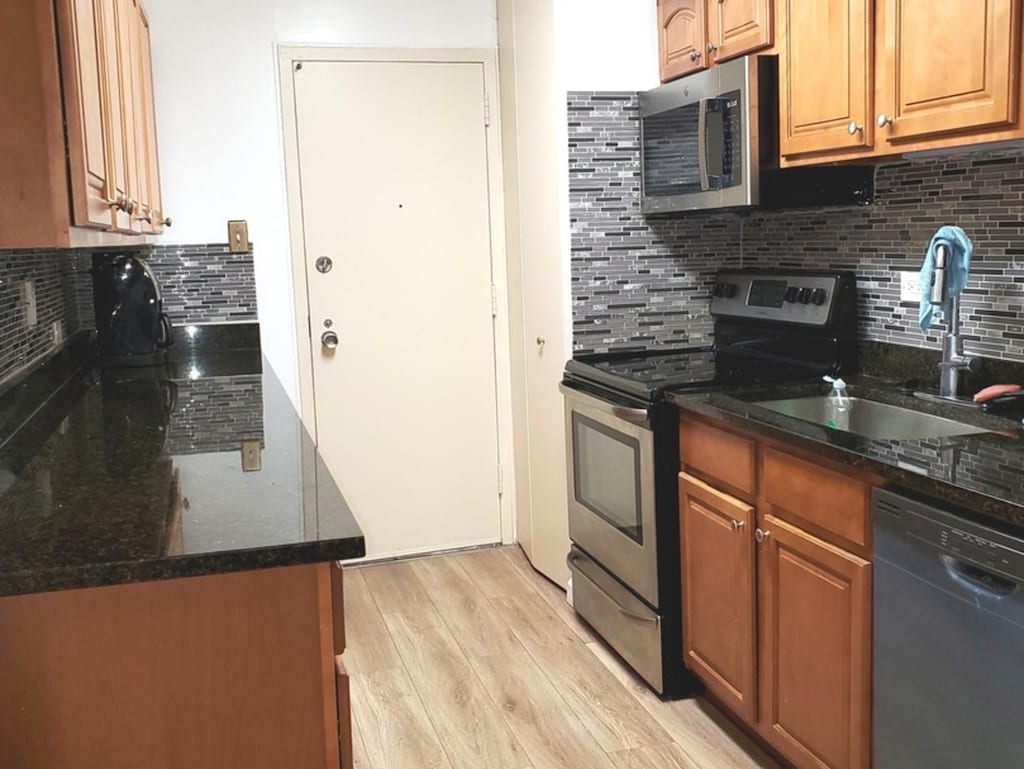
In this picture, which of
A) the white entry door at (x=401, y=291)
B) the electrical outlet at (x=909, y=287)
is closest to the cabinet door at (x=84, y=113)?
the white entry door at (x=401, y=291)

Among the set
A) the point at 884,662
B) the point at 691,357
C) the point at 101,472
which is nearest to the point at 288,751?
the point at 101,472

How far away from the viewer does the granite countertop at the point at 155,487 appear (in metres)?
1.22

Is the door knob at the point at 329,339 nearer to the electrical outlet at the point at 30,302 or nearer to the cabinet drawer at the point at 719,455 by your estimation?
the electrical outlet at the point at 30,302

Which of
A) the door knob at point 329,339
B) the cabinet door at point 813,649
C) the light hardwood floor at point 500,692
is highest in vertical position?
the door knob at point 329,339

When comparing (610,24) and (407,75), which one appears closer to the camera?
(610,24)

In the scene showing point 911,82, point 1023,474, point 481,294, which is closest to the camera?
point 1023,474

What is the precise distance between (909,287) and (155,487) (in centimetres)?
197

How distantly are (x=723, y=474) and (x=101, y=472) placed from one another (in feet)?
4.59

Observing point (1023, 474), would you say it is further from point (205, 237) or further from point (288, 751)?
point (205, 237)

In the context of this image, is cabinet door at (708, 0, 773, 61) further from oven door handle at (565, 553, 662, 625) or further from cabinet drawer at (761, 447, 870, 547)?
oven door handle at (565, 553, 662, 625)

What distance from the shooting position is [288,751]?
1386 millimetres

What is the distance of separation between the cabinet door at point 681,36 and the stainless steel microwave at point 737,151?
73 millimetres

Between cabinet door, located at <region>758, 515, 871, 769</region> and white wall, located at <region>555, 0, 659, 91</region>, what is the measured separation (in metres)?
1.61

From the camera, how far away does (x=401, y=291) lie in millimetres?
3781
